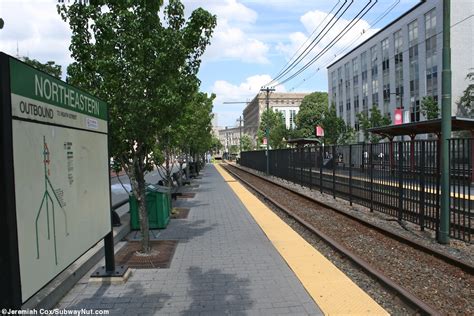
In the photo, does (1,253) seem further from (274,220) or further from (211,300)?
(274,220)

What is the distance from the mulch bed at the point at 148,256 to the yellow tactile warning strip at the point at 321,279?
6.60ft

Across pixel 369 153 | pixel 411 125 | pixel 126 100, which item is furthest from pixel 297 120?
pixel 126 100

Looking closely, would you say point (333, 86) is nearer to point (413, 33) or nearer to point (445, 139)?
point (413, 33)

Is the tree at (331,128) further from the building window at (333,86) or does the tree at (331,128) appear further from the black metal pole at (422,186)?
the black metal pole at (422,186)

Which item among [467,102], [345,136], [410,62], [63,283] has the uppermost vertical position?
[410,62]

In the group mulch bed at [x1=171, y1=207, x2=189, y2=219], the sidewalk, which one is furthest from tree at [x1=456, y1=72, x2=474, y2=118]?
the sidewalk

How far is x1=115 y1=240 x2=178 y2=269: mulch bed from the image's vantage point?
6758 millimetres

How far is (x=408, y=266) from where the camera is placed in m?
6.80

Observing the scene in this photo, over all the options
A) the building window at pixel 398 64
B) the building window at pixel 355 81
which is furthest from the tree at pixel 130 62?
the building window at pixel 355 81

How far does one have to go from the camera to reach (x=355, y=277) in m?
6.20

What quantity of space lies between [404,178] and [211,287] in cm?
661

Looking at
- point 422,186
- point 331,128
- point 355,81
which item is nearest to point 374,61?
point 355,81

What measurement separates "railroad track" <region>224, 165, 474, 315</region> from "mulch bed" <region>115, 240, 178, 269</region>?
3.06m

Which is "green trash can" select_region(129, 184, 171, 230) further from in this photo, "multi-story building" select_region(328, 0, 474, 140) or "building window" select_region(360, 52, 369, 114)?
"building window" select_region(360, 52, 369, 114)
